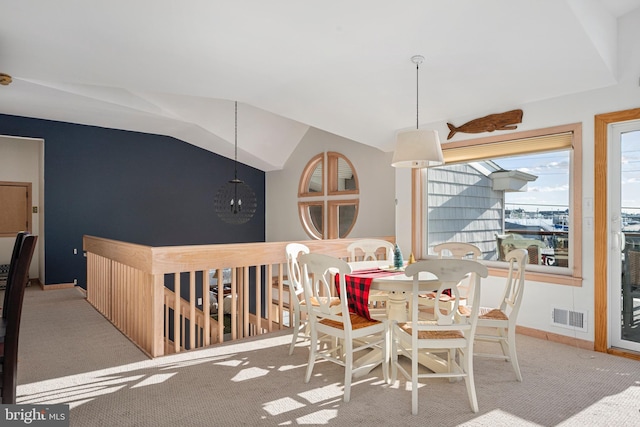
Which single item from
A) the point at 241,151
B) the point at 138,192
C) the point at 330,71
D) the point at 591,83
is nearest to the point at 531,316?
the point at 591,83

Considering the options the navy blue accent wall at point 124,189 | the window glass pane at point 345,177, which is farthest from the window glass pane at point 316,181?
the navy blue accent wall at point 124,189

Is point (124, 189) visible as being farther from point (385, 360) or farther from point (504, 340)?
point (504, 340)

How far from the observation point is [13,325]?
1.80m

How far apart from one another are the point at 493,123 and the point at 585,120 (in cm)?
83

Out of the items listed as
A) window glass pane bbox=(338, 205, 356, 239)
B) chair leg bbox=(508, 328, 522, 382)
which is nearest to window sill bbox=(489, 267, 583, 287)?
chair leg bbox=(508, 328, 522, 382)

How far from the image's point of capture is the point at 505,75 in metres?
3.78

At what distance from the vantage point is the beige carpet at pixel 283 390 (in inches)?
95.4

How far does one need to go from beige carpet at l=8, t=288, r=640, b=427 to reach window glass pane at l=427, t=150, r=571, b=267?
105 centimetres

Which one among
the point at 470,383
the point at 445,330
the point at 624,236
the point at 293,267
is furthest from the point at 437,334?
the point at 624,236

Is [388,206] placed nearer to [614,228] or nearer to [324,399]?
[614,228]

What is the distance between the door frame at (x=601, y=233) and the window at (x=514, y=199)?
149mm

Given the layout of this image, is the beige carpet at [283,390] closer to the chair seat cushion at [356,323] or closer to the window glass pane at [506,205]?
the chair seat cushion at [356,323]

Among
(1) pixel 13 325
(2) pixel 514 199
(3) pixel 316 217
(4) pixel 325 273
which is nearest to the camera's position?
(1) pixel 13 325

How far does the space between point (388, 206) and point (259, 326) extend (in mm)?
2903
